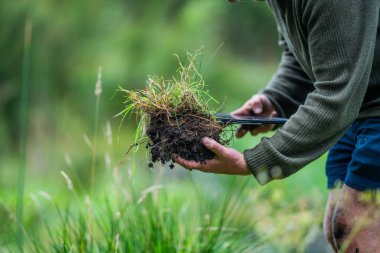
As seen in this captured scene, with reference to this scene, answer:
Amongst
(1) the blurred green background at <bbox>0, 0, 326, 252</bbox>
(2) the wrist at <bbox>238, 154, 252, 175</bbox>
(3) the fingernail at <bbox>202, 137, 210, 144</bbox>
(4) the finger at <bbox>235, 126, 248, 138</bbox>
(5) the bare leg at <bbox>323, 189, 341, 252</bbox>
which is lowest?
(5) the bare leg at <bbox>323, 189, 341, 252</bbox>

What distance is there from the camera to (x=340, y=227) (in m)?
2.62

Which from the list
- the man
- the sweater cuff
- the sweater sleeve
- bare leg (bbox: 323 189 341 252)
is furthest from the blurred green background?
the sweater cuff

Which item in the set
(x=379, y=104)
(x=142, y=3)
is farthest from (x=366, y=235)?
(x=142, y=3)

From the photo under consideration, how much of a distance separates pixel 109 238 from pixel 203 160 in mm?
939

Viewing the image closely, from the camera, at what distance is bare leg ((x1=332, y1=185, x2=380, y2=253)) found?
247cm

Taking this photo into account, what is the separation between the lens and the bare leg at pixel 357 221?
8.12 feet

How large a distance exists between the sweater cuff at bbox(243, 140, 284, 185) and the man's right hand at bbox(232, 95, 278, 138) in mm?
684

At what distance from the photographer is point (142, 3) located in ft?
31.3

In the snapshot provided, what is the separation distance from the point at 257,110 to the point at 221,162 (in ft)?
2.84

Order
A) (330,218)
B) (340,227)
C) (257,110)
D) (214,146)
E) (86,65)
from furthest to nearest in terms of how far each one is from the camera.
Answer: (86,65)
(257,110)
(330,218)
(340,227)
(214,146)

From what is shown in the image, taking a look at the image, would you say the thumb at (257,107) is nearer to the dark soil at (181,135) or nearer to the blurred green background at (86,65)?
the dark soil at (181,135)

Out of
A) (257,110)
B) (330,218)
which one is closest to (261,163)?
(330,218)

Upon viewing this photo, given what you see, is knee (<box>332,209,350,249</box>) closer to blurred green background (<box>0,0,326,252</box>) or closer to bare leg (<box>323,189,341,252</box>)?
bare leg (<box>323,189,341,252</box>)

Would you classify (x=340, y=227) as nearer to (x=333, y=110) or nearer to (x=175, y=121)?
(x=333, y=110)
